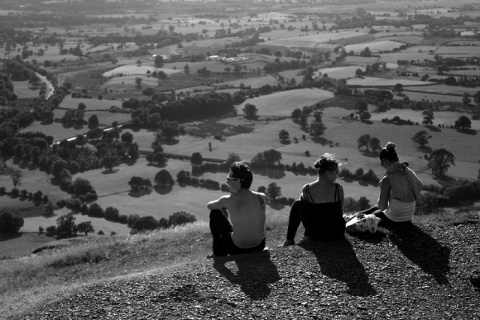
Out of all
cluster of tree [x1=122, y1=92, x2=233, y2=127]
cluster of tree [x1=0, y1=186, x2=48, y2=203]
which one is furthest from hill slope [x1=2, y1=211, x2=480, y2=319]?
cluster of tree [x1=122, y1=92, x2=233, y2=127]

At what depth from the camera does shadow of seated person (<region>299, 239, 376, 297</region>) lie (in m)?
10.7

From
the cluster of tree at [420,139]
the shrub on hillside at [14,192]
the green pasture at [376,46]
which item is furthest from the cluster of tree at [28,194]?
the green pasture at [376,46]

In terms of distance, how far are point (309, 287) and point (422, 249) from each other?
8.35ft

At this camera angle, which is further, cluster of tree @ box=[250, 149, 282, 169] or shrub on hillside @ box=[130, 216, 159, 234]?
cluster of tree @ box=[250, 149, 282, 169]

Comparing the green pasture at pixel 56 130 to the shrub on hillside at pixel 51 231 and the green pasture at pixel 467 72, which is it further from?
the green pasture at pixel 467 72

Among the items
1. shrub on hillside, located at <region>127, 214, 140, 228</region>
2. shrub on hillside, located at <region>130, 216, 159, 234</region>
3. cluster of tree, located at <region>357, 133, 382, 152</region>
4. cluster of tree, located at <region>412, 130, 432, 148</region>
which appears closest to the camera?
shrub on hillside, located at <region>130, 216, 159, 234</region>

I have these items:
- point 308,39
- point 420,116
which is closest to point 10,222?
point 420,116

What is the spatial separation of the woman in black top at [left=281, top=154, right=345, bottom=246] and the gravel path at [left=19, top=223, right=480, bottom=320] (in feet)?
0.86

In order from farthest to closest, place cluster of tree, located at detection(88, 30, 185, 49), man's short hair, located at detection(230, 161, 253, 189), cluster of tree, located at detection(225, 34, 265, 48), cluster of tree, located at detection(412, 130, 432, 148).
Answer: cluster of tree, located at detection(88, 30, 185, 49) → cluster of tree, located at detection(225, 34, 265, 48) → cluster of tree, located at detection(412, 130, 432, 148) → man's short hair, located at detection(230, 161, 253, 189)

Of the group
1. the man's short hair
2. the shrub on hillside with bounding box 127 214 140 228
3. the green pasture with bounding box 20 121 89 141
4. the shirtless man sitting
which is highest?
the man's short hair

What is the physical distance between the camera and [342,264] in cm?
1155

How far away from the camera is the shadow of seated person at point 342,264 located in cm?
1073

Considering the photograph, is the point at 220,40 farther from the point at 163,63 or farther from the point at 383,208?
the point at 383,208

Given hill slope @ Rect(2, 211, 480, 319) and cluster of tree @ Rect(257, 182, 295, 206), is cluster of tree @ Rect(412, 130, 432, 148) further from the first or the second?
hill slope @ Rect(2, 211, 480, 319)
